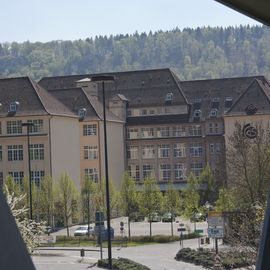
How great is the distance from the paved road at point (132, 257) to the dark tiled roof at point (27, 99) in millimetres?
25874

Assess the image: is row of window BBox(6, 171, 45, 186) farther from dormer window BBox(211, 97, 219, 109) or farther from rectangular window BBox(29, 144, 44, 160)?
dormer window BBox(211, 97, 219, 109)

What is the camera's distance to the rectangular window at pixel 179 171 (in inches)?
3533

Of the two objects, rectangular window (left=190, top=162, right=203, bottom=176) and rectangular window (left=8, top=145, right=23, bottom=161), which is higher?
rectangular window (left=8, top=145, right=23, bottom=161)

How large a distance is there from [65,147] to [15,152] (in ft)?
16.0

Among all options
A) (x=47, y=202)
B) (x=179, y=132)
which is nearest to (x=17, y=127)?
(x=47, y=202)

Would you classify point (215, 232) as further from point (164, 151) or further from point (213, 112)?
point (213, 112)

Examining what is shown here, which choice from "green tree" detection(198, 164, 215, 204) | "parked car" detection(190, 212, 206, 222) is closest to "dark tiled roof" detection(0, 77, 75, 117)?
"green tree" detection(198, 164, 215, 204)

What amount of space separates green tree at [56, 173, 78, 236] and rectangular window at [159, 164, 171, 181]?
29311 millimetres

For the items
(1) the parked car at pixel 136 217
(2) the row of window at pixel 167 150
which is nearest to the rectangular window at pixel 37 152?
(1) the parked car at pixel 136 217

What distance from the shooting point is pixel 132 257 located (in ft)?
137

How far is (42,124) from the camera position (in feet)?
236

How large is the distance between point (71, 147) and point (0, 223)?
72093 mm

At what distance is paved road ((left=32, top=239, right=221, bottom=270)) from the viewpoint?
3744 cm

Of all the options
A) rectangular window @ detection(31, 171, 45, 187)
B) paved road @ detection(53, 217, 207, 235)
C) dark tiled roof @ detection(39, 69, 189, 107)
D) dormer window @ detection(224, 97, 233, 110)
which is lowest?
paved road @ detection(53, 217, 207, 235)
